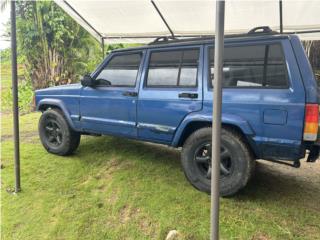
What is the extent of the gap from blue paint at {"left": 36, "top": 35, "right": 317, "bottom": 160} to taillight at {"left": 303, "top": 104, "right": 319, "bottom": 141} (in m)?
0.05

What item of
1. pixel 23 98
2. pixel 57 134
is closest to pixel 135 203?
pixel 57 134

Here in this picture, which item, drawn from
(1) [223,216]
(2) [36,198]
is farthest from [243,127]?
(2) [36,198]

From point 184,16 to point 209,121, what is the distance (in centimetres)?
252

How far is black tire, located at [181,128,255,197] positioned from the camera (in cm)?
331

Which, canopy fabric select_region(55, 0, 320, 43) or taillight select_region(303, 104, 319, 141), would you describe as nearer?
taillight select_region(303, 104, 319, 141)

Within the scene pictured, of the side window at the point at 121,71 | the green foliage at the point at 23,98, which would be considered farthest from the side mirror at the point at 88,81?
the green foliage at the point at 23,98

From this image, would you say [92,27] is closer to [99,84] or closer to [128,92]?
[99,84]

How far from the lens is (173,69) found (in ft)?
12.8

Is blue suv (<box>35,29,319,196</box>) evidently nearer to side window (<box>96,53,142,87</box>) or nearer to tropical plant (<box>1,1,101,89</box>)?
side window (<box>96,53,142,87</box>)

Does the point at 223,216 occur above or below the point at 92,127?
below

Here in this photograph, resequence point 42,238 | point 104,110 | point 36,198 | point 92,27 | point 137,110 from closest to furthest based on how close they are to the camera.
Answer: point 42,238
point 36,198
point 137,110
point 104,110
point 92,27

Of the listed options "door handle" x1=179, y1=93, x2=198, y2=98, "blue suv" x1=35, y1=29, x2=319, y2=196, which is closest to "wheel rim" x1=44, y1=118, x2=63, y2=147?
"blue suv" x1=35, y1=29, x2=319, y2=196

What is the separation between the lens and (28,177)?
4.29 meters

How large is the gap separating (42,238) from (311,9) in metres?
4.78
